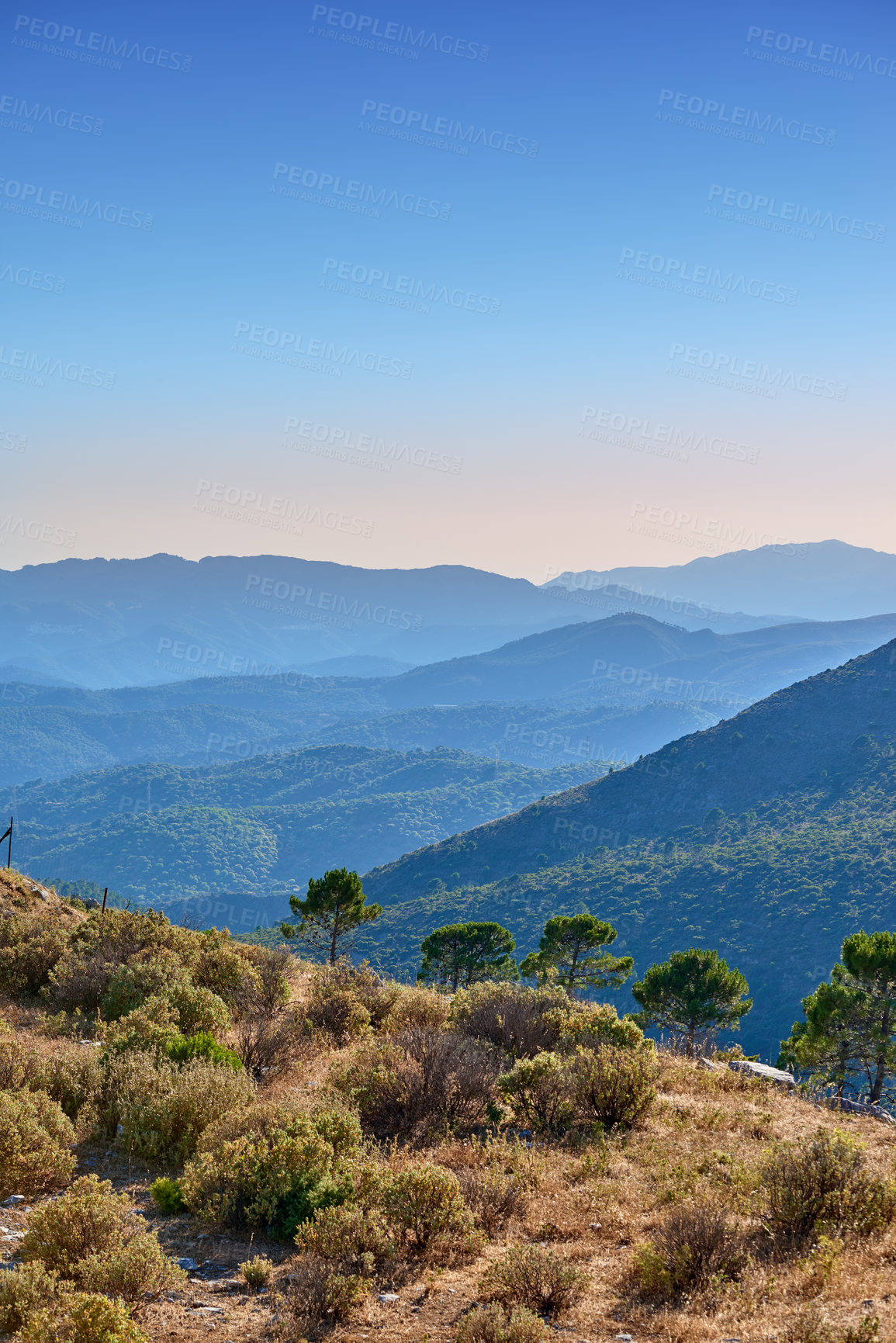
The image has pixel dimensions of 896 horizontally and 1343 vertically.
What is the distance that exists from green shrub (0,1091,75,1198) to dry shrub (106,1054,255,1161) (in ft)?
2.89

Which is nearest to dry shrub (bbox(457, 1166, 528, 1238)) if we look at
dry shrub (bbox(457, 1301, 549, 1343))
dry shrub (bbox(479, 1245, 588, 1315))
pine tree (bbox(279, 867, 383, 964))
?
dry shrub (bbox(479, 1245, 588, 1315))

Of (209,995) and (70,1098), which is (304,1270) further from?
(209,995)

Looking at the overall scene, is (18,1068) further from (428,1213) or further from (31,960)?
(31,960)

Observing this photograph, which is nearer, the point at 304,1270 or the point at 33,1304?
the point at 33,1304

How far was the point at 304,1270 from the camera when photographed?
6914 mm

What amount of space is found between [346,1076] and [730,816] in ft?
423

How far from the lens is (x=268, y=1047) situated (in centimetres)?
1298

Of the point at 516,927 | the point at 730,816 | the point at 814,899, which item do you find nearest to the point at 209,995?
the point at 814,899

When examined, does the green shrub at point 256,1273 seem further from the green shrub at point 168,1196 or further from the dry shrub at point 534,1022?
the dry shrub at point 534,1022

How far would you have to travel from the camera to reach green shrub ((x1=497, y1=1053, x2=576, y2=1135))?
11109 millimetres

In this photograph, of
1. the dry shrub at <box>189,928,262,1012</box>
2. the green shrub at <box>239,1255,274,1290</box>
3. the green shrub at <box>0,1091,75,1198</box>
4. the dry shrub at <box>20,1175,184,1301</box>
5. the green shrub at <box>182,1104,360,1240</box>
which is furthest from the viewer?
the dry shrub at <box>189,928,262,1012</box>

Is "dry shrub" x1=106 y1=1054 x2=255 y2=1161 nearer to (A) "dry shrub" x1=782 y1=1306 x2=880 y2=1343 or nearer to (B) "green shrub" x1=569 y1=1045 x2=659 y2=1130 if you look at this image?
(B) "green shrub" x1=569 y1=1045 x2=659 y2=1130

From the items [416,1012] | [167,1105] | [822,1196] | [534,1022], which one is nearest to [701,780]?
[416,1012]

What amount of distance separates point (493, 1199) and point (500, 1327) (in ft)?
9.00
